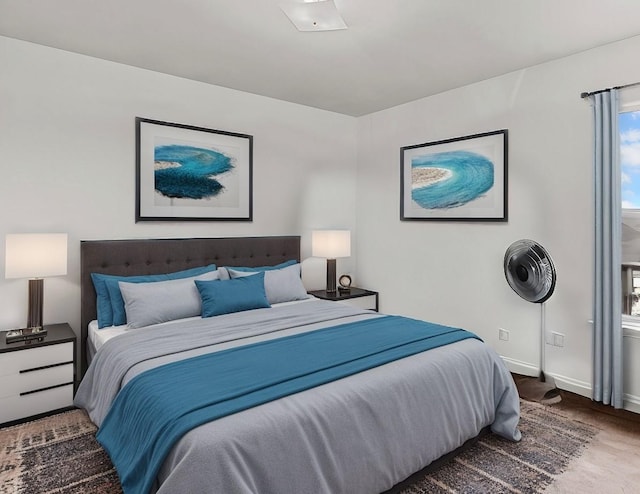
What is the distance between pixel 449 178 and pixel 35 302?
3666 mm

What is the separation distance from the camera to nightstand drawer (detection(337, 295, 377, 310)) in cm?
445

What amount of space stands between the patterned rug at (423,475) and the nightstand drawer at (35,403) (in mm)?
72

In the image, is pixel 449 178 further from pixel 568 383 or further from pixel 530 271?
pixel 568 383

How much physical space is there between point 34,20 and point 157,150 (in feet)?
3.92

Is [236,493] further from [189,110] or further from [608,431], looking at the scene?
[189,110]

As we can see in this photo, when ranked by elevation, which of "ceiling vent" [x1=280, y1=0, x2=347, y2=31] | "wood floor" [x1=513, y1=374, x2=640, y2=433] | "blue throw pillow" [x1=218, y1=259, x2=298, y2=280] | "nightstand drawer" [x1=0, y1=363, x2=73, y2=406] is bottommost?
"wood floor" [x1=513, y1=374, x2=640, y2=433]

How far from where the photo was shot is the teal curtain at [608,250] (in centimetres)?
292

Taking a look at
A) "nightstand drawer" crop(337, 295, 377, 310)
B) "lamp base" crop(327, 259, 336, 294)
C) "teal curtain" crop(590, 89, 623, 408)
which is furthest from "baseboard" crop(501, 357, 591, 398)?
"lamp base" crop(327, 259, 336, 294)

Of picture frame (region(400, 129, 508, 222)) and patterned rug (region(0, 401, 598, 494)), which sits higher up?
picture frame (region(400, 129, 508, 222))

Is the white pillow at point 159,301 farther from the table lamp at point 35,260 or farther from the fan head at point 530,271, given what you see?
the fan head at point 530,271

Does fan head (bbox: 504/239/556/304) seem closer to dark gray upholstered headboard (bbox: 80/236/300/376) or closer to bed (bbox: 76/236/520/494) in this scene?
bed (bbox: 76/236/520/494)

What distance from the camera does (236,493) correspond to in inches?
57.9

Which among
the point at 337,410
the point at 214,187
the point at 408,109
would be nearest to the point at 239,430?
the point at 337,410

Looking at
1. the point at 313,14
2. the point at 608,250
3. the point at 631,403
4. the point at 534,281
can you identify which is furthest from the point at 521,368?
the point at 313,14
